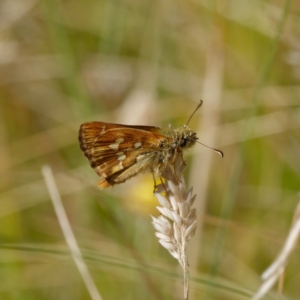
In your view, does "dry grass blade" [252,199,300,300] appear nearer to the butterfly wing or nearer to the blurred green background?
the blurred green background

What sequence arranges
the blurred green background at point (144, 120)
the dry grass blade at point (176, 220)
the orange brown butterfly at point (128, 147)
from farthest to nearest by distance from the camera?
the blurred green background at point (144, 120) → the orange brown butterfly at point (128, 147) → the dry grass blade at point (176, 220)

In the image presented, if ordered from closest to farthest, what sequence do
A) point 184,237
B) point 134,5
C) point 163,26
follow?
point 184,237 → point 163,26 → point 134,5

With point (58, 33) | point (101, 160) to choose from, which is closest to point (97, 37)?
point (58, 33)

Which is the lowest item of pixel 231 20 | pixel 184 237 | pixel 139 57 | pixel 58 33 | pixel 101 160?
pixel 184 237

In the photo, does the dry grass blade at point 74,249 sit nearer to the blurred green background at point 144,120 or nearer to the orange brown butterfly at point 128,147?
the blurred green background at point 144,120

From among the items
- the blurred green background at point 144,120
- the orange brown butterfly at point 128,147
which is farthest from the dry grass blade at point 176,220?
the blurred green background at point 144,120

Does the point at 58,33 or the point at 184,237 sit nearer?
the point at 184,237

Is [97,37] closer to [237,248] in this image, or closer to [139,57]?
[139,57]
